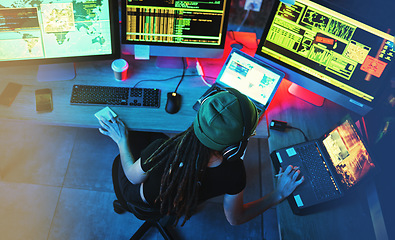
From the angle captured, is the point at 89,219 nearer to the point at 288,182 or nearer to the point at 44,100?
the point at 44,100

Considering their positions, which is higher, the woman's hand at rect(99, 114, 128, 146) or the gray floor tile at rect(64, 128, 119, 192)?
the woman's hand at rect(99, 114, 128, 146)

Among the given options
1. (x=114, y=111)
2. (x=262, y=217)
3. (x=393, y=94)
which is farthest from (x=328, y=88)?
(x=114, y=111)

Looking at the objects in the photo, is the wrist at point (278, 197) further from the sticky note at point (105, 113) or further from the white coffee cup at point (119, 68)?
the white coffee cup at point (119, 68)

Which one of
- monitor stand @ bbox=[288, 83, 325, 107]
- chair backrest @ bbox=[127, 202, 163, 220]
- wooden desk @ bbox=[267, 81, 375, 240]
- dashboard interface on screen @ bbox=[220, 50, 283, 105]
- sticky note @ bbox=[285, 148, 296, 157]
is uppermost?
dashboard interface on screen @ bbox=[220, 50, 283, 105]

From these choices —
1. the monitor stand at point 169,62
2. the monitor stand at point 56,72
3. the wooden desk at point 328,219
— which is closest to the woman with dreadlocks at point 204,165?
the wooden desk at point 328,219

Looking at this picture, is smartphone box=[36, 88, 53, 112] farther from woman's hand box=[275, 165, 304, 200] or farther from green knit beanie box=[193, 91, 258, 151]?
woman's hand box=[275, 165, 304, 200]

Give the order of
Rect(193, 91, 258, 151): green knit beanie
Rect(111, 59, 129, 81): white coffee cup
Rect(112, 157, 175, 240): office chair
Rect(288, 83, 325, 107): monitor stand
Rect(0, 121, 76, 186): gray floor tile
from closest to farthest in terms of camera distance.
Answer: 1. Rect(193, 91, 258, 151): green knit beanie
2. Rect(112, 157, 175, 240): office chair
3. Rect(111, 59, 129, 81): white coffee cup
4. Rect(288, 83, 325, 107): monitor stand
5. Rect(0, 121, 76, 186): gray floor tile

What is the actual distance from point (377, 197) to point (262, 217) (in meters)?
0.93

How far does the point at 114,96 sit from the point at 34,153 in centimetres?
105

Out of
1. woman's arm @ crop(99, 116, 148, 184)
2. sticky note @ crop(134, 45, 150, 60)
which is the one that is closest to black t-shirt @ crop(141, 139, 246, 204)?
woman's arm @ crop(99, 116, 148, 184)

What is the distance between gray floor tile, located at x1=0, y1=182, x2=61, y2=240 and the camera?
2008 millimetres

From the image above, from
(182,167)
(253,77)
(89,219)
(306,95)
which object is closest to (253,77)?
(253,77)

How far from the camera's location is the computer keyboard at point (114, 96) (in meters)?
1.66

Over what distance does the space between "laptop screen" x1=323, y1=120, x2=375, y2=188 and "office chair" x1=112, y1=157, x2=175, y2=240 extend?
915 millimetres
